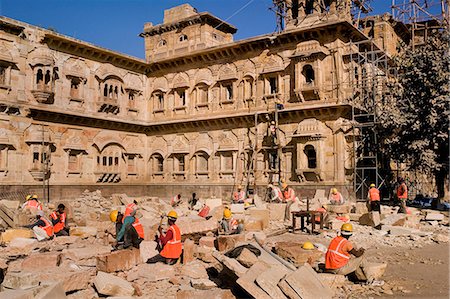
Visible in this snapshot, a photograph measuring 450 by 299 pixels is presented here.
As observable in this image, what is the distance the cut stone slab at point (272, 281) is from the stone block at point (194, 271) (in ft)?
7.20

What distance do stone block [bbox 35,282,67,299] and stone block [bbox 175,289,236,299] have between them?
1958 mm

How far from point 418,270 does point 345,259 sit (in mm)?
2408

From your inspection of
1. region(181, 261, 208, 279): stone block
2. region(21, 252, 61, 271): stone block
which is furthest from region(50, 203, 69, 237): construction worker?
region(181, 261, 208, 279): stone block

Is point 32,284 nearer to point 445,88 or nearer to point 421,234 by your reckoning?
point 421,234

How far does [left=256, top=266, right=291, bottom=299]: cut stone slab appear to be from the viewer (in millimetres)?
6586

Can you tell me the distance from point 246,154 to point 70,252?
573 inches

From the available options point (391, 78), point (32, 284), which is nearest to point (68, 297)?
point (32, 284)

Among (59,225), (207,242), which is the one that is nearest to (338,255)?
(207,242)

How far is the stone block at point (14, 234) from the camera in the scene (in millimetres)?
12066

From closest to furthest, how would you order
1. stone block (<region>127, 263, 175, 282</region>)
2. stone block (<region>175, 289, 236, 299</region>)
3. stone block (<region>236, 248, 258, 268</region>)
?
1. stone block (<region>175, 289, 236, 299</region>)
2. stone block (<region>236, 248, 258, 268</region>)
3. stone block (<region>127, 263, 175, 282</region>)

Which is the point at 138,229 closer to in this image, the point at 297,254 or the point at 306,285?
the point at 297,254

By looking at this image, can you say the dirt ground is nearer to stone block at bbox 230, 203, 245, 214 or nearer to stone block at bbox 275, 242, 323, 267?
stone block at bbox 275, 242, 323, 267

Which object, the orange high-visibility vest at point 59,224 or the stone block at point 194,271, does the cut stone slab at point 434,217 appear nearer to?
the stone block at point 194,271

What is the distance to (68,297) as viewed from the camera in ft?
24.7
